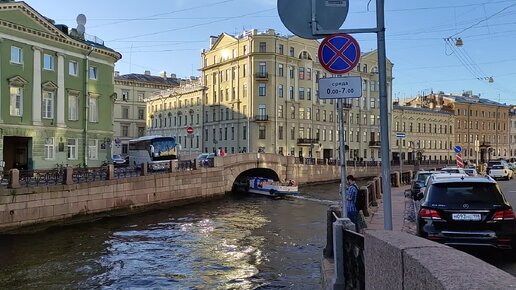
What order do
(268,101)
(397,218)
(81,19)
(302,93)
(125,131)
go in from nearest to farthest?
(397,218)
(81,19)
(268,101)
(302,93)
(125,131)

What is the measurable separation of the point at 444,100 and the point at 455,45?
76.0 metres

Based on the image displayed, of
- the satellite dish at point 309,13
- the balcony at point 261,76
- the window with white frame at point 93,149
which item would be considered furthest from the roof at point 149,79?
the satellite dish at point 309,13

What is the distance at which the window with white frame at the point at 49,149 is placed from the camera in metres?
35.2

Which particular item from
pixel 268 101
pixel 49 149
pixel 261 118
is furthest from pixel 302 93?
pixel 49 149

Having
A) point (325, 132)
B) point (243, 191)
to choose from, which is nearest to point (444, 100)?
point (325, 132)

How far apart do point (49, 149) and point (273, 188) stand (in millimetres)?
17398

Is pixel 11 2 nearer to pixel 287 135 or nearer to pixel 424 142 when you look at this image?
pixel 287 135

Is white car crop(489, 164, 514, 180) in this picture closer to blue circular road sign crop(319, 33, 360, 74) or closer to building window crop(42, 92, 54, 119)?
building window crop(42, 92, 54, 119)

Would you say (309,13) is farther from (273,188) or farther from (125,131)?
(125,131)

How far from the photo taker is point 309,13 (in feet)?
17.5

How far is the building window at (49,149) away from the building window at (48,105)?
172 centimetres

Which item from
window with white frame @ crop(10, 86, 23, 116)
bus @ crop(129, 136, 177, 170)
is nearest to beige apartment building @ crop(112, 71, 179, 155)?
bus @ crop(129, 136, 177, 170)

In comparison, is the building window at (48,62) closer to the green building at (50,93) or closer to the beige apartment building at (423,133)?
the green building at (50,93)

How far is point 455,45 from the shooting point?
1101 inches
